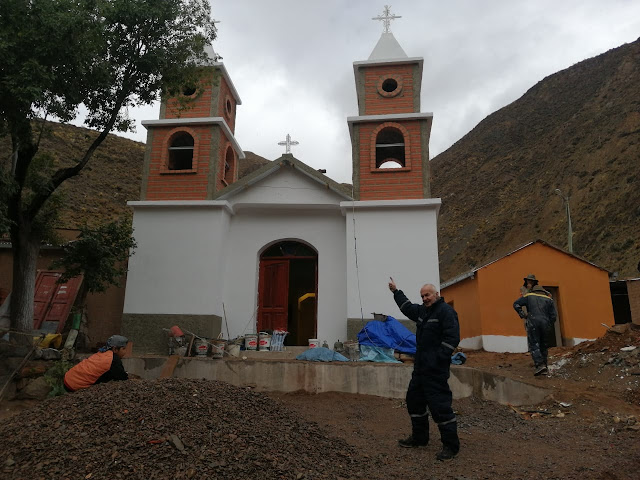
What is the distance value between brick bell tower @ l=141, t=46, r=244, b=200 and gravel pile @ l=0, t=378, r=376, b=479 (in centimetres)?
735

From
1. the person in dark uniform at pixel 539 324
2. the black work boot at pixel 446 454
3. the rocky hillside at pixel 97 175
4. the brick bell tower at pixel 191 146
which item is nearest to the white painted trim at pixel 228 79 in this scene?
the brick bell tower at pixel 191 146

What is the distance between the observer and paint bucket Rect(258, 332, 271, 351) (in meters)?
11.2

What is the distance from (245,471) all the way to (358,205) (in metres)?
8.16

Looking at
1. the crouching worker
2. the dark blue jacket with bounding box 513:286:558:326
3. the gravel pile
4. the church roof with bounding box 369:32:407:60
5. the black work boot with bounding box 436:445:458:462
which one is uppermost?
the church roof with bounding box 369:32:407:60

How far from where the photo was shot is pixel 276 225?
12867mm

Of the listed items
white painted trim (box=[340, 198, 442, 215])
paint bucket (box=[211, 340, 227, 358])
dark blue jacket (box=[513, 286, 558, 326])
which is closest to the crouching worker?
paint bucket (box=[211, 340, 227, 358])

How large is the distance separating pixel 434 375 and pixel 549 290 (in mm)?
12745

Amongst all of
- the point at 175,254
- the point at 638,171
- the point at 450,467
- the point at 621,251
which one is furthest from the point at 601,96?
the point at 450,467

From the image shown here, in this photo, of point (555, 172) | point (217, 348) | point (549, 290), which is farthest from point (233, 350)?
point (555, 172)

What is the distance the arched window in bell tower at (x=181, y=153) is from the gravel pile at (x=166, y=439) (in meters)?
8.57

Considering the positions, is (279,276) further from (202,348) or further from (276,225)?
(202,348)

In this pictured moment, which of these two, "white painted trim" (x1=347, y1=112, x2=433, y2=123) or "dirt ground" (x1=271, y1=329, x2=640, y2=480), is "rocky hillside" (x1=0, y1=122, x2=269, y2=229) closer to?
"white painted trim" (x1=347, y1=112, x2=433, y2=123)

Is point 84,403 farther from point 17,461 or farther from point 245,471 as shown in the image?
point 245,471

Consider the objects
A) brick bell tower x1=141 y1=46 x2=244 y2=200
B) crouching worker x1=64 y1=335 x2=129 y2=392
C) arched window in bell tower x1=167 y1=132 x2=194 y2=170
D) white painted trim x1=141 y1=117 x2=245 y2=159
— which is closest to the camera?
crouching worker x1=64 y1=335 x2=129 y2=392
